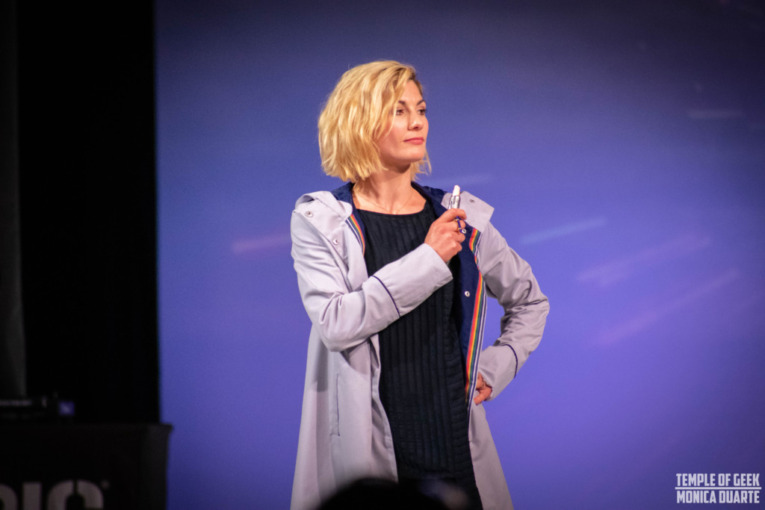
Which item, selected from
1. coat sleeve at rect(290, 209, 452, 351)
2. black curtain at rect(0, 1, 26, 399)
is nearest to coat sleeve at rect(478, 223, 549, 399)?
coat sleeve at rect(290, 209, 452, 351)

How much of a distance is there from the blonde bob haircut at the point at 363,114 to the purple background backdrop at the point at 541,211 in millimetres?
799

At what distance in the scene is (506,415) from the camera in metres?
2.59

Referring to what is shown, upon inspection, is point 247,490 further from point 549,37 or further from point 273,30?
point 549,37

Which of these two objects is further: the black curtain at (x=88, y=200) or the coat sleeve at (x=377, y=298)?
the black curtain at (x=88, y=200)

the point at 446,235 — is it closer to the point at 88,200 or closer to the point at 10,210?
the point at 88,200

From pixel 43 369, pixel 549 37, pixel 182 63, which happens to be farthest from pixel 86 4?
pixel 549 37

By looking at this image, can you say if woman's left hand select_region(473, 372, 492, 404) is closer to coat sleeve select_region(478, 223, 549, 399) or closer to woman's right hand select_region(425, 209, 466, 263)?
coat sleeve select_region(478, 223, 549, 399)

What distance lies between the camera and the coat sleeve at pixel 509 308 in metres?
1.90

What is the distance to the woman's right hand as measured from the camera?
1.62 m

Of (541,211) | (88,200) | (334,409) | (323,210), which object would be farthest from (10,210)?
(541,211)

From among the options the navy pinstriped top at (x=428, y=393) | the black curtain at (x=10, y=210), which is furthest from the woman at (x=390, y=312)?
the black curtain at (x=10, y=210)

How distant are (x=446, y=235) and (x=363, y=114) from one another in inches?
14.8

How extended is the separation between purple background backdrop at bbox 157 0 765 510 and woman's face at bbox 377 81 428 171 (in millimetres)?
825

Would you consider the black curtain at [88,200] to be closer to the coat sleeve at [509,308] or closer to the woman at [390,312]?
the woman at [390,312]
